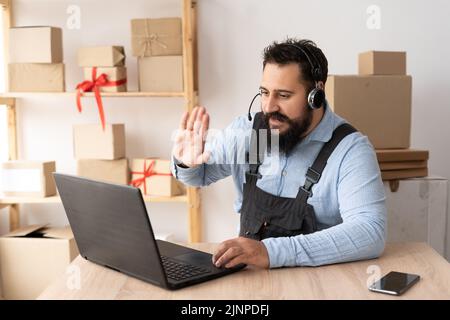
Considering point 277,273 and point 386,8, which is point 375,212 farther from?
point 386,8

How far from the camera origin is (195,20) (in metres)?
3.13

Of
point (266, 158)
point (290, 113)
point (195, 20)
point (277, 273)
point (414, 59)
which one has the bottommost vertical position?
point (277, 273)

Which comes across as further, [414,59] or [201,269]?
[414,59]

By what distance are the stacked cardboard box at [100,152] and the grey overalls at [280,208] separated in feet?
3.70

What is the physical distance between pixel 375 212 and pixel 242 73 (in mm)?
1645

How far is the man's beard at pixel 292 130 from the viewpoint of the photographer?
1940mm

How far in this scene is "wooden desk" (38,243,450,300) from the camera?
4.25ft

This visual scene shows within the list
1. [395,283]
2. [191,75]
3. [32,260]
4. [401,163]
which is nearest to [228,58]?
A: [191,75]

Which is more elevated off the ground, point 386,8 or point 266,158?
point 386,8

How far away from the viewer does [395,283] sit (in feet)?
4.45

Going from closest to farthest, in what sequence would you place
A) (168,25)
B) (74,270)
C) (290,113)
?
(74,270) → (290,113) → (168,25)

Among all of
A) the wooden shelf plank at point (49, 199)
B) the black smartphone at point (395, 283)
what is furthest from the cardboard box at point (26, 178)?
the black smartphone at point (395, 283)

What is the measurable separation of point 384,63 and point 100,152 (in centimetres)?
140

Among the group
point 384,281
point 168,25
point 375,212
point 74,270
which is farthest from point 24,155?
point 384,281
